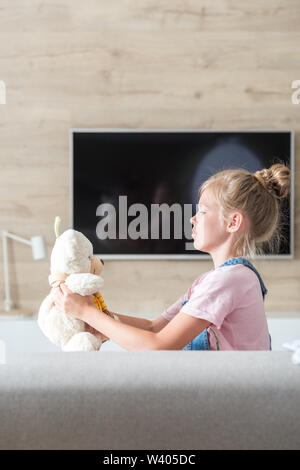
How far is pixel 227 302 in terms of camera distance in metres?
1.03

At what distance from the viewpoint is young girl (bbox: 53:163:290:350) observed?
99 centimetres

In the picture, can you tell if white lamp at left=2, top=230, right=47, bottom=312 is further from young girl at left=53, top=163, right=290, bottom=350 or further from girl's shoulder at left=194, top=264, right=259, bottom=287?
girl's shoulder at left=194, top=264, right=259, bottom=287

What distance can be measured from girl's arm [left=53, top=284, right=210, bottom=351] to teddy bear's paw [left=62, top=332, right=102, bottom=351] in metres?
0.04

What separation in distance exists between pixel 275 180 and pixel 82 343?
0.62m

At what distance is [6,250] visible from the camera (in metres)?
2.97

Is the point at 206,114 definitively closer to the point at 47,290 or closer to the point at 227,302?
the point at 47,290

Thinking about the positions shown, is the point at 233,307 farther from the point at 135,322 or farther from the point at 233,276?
the point at 135,322

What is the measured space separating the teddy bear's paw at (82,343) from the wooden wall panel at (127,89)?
74.5 inches

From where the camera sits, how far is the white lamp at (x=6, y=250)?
9.33 ft

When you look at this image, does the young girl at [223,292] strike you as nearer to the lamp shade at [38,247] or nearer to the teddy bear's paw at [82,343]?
the teddy bear's paw at [82,343]

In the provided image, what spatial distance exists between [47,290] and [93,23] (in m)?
1.59

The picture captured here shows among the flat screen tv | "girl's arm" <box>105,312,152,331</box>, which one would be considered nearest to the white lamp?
the flat screen tv

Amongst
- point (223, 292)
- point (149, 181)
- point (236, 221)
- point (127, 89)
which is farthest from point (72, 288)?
point (127, 89)
